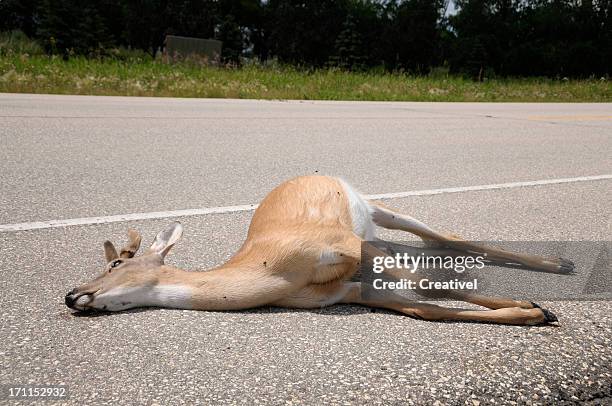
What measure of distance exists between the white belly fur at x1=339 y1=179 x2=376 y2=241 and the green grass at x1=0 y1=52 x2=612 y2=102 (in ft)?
35.0

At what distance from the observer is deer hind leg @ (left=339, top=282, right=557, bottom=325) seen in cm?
292

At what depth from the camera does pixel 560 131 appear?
10.5 meters

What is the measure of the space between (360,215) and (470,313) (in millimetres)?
1083

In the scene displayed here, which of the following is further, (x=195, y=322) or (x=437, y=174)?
(x=437, y=174)

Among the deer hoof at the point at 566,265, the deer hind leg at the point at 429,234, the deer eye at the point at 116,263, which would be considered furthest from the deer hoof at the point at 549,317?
the deer eye at the point at 116,263

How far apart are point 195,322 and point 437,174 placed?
4.11m

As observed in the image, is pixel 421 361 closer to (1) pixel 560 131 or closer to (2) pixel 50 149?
(2) pixel 50 149

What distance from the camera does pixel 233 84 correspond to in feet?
51.2

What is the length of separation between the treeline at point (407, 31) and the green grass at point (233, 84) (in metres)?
28.2

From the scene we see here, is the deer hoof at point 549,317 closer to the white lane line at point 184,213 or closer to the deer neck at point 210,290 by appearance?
the deer neck at point 210,290

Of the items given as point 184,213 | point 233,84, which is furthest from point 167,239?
point 233,84

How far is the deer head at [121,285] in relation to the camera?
2844 mm

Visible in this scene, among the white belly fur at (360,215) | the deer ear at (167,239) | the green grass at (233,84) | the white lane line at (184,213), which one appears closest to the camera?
the deer ear at (167,239)

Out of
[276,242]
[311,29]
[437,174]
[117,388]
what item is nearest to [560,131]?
[437,174]
